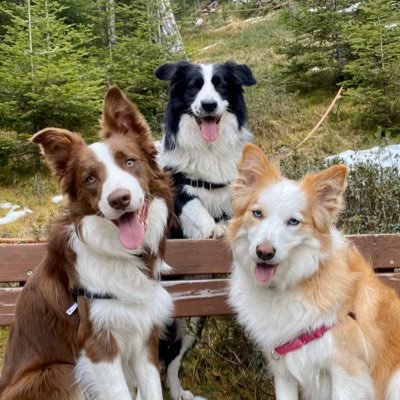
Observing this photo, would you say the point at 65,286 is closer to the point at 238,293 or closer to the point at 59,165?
the point at 59,165

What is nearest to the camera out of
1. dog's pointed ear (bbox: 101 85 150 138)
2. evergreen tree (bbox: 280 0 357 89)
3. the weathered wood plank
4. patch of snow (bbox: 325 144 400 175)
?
dog's pointed ear (bbox: 101 85 150 138)

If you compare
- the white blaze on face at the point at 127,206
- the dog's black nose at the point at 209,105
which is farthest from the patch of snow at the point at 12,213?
the white blaze on face at the point at 127,206

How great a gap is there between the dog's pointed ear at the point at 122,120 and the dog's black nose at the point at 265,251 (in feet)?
3.08

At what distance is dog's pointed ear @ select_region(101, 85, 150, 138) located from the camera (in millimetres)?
3158

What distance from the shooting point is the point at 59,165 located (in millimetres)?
3037

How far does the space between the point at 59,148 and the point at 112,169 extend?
0.35m

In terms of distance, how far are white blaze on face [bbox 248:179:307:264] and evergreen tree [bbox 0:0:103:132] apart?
6.19m

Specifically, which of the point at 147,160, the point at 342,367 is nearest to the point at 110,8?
the point at 147,160

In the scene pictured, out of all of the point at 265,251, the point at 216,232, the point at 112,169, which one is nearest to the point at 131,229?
the point at 112,169

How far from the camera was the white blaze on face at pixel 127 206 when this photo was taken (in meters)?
2.79

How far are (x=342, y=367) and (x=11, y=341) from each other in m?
1.90

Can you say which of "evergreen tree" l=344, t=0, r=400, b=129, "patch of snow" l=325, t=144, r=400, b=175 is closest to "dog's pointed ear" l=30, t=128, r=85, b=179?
"patch of snow" l=325, t=144, r=400, b=175

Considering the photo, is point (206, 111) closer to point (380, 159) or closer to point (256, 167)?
point (256, 167)

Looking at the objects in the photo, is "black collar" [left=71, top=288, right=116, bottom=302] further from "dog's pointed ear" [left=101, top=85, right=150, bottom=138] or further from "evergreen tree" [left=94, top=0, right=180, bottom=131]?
"evergreen tree" [left=94, top=0, right=180, bottom=131]
